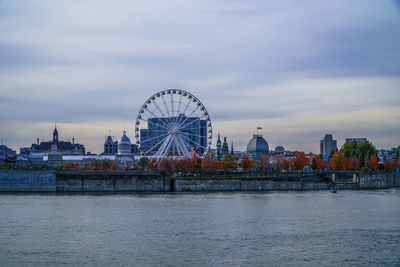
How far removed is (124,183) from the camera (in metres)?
82.8

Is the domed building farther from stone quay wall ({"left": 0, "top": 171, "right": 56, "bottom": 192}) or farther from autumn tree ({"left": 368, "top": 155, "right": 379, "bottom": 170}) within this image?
stone quay wall ({"left": 0, "top": 171, "right": 56, "bottom": 192})

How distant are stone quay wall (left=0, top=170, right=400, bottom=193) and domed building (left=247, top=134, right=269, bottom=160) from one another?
288 feet

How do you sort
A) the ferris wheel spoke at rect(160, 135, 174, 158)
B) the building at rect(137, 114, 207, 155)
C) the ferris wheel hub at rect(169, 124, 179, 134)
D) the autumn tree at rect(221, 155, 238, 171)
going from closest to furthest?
1. the ferris wheel hub at rect(169, 124, 179, 134)
2. the building at rect(137, 114, 207, 155)
3. the ferris wheel spoke at rect(160, 135, 174, 158)
4. the autumn tree at rect(221, 155, 238, 171)

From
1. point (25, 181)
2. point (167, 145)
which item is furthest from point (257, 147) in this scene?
point (25, 181)

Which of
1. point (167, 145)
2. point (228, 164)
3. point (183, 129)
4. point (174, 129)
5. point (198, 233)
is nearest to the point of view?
point (198, 233)

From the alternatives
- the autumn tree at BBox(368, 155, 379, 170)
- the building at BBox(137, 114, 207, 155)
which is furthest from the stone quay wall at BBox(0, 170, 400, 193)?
the autumn tree at BBox(368, 155, 379, 170)

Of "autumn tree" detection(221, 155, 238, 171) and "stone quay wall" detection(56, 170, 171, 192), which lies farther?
"autumn tree" detection(221, 155, 238, 171)

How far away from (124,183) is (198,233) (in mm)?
43462

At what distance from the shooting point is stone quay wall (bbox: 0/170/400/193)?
258 ft

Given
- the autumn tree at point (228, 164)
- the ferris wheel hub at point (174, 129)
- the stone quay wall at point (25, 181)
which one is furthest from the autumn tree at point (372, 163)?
the stone quay wall at point (25, 181)

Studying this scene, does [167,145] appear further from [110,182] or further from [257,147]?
[257,147]

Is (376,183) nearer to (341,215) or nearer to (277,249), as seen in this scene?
(341,215)

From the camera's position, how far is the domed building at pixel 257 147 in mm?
179625

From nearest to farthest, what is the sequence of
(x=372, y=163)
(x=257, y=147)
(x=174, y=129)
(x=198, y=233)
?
(x=198, y=233)
(x=174, y=129)
(x=372, y=163)
(x=257, y=147)
